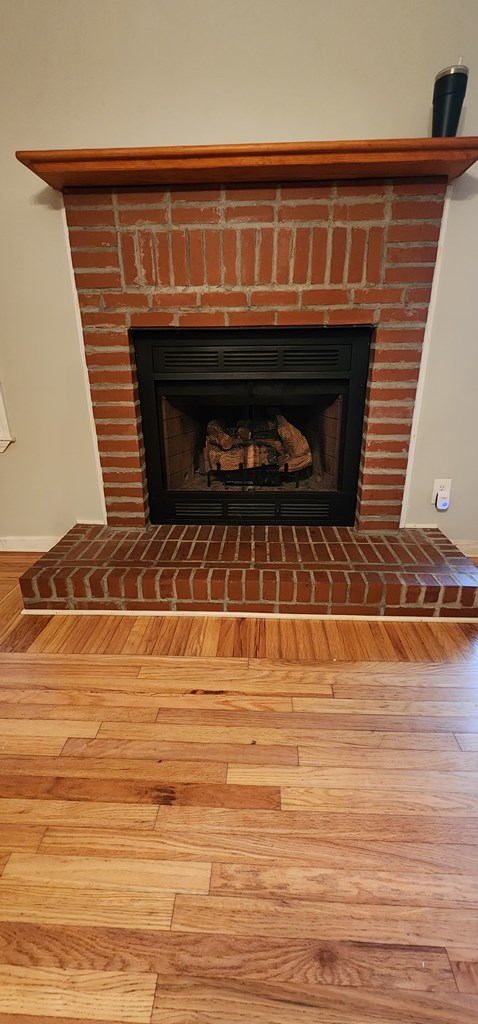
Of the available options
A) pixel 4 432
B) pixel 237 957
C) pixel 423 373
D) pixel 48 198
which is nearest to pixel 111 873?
pixel 237 957

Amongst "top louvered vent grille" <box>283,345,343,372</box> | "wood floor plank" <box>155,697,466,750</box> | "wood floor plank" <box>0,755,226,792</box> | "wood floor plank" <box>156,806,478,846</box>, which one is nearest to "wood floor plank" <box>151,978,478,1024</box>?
"wood floor plank" <box>156,806,478,846</box>

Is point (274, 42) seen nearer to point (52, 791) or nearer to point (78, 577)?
point (78, 577)

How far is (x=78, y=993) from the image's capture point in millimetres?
710

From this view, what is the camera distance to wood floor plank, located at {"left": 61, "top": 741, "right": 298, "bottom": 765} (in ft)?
3.54

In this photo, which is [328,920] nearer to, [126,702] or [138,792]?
[138,792]

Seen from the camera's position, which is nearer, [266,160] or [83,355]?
[266,160]

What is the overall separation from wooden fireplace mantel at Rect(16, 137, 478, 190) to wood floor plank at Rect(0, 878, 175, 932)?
1.80m

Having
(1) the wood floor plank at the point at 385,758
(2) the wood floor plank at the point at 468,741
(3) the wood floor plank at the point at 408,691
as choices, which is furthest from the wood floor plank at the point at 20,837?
(2) the wood floor plank at the point at 468,741

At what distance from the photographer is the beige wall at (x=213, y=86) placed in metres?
1.42

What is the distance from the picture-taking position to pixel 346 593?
1566mm

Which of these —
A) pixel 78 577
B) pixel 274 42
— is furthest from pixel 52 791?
pixel 274 42

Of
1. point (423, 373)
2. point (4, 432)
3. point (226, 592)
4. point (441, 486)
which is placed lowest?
point (226, 592)

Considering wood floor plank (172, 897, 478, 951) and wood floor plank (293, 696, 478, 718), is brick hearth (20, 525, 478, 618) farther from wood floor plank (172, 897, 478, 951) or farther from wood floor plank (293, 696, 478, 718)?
wood floor plank (172, 897, 478, 951)

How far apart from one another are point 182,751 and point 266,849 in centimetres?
29
